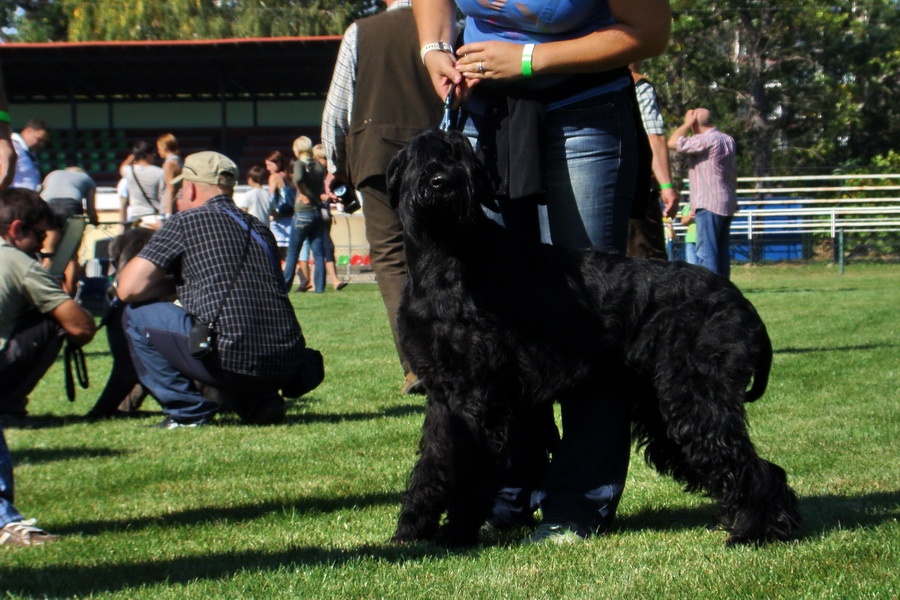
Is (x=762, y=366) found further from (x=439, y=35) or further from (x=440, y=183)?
(x=439, y=35)

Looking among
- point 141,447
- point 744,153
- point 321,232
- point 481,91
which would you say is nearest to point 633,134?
point 481,91

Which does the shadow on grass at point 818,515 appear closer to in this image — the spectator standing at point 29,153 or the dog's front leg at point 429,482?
the dog's front leg at point 429,482

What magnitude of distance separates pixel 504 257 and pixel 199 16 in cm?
3685

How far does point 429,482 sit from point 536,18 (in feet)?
5.09

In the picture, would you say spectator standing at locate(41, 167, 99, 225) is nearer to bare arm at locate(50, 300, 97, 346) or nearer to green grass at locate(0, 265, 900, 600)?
green grass at locate(0, 265, 900, 600)

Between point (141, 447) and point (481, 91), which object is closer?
point (481, 91)

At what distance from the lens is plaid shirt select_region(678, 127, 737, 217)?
34.6 ft

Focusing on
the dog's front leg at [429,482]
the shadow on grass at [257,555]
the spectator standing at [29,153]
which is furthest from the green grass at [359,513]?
the spectator standing at [29,153]

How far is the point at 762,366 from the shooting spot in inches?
146

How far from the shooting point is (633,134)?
379cm

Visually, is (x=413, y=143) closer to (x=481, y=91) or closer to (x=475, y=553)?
(x=481, y=91)

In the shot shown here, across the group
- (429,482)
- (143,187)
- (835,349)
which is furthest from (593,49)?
(143,187)

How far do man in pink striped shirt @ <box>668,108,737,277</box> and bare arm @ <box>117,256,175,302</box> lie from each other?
571 cm

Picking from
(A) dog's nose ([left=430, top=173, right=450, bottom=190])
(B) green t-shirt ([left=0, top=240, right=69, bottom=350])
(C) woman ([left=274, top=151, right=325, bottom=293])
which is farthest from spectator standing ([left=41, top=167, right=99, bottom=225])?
(A) dog's nose ([left=430, top=173, right=450, bottom=190])
